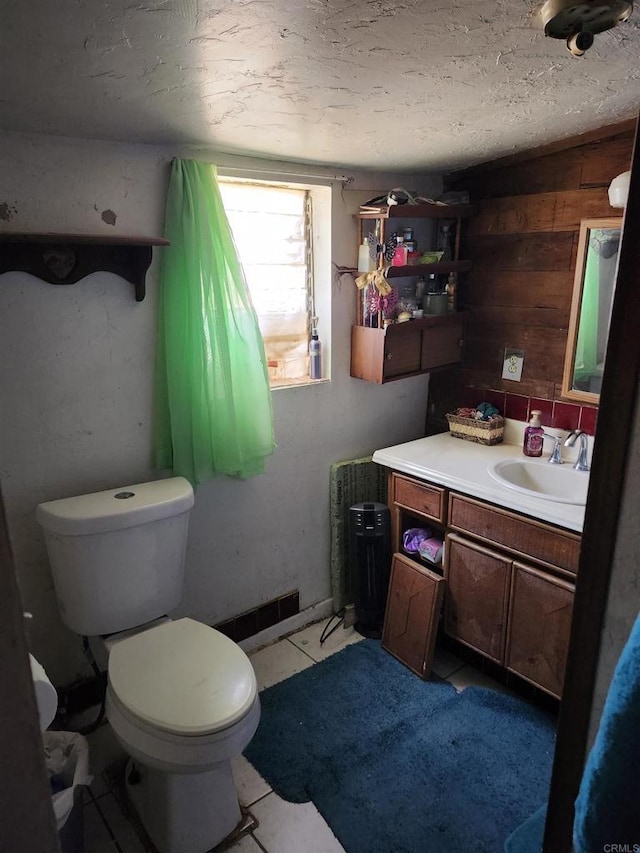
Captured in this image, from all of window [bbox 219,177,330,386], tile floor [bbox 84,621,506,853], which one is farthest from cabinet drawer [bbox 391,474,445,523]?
tile floor [bbox 84,621,506,853]

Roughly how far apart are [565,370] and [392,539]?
101cm

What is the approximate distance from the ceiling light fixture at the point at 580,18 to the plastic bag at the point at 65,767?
6.20 feet

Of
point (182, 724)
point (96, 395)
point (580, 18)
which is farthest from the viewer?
point (96, 395)

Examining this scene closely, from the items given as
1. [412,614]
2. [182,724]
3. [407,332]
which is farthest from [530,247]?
[182,724]

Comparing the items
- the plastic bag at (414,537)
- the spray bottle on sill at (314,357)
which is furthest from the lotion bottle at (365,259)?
the plastic bag at (414,537)

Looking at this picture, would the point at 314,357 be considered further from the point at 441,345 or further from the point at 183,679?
the point at 183,679

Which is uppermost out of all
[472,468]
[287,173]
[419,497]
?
[287,173]

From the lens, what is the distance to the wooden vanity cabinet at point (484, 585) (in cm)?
182

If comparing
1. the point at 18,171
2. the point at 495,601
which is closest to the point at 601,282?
the point at 495,601

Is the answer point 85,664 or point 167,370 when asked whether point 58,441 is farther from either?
point 85,664

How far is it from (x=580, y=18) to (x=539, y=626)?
1697 mm

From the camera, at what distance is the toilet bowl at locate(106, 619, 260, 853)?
134 cm

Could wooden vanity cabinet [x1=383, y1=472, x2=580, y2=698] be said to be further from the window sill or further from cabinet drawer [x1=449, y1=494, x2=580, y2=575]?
the window sill

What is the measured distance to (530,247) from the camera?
88.0 inches
